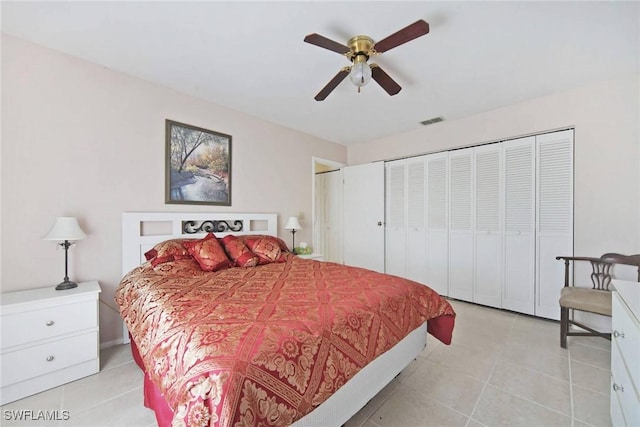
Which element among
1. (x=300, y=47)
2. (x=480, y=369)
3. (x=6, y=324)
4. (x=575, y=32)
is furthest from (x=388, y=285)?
(x=6, y=324)

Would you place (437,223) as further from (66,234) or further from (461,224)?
(66,234)

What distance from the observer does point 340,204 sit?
200 inches

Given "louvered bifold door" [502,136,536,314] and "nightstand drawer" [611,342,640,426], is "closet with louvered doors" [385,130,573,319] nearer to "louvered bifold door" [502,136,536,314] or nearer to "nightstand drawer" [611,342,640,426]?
"louvered bifold door" [502,136,536,314]

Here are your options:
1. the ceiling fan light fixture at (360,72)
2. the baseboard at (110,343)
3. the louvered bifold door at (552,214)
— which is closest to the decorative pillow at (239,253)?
the baseboard at (110,343)

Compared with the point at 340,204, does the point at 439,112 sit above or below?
above

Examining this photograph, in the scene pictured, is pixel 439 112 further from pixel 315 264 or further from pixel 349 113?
pixel 315 264

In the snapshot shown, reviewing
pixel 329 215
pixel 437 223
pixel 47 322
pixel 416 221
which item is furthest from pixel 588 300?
pixel 47 322

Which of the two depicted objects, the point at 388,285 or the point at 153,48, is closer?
the point at 388,285

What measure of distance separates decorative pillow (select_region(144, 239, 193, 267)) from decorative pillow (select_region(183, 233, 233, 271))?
0.19 feet

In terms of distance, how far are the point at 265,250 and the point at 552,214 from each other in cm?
317

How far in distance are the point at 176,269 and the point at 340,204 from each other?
342 cm

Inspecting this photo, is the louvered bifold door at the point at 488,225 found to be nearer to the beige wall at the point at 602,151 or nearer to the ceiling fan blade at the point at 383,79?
the beige wall at the point at 602,151

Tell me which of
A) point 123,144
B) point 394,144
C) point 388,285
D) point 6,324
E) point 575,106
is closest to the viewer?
point 6,324

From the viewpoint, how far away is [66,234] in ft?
6.43
